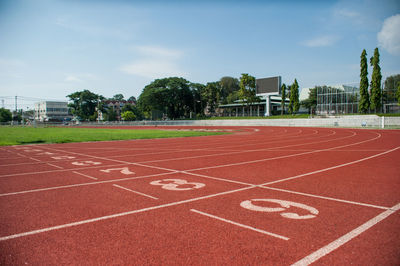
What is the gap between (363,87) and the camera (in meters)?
48.5

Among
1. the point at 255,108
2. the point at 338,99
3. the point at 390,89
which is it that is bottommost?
the point at 255,108

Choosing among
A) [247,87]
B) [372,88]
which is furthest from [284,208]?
[247,87]

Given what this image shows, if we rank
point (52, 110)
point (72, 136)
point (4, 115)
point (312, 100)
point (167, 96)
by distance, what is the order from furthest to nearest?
point (52, 110) → point (4, 115) → point (167, 96) → point (312, 100) → point (72, 136)

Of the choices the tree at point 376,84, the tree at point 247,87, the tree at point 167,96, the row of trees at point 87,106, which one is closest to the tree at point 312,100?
the tree at point 247,87

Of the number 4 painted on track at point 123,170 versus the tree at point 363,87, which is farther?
the tree at point 363,87

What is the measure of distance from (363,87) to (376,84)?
1.94m

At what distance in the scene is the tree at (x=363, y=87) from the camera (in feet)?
158

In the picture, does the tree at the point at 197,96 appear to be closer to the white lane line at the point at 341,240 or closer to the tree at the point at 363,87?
the tree at the point at 363,87

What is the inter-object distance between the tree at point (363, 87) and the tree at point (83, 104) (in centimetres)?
9897

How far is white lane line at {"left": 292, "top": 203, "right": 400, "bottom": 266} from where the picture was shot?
9.68 ft

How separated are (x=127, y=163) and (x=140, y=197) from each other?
460cm

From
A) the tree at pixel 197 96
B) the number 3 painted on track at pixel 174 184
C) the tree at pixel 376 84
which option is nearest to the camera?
the number 3 painted on track at pixel 174 184

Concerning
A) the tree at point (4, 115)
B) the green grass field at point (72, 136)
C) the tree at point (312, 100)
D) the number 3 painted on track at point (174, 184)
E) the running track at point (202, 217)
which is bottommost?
the running track at point (202, 217)

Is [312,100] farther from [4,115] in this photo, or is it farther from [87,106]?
[4,115]
